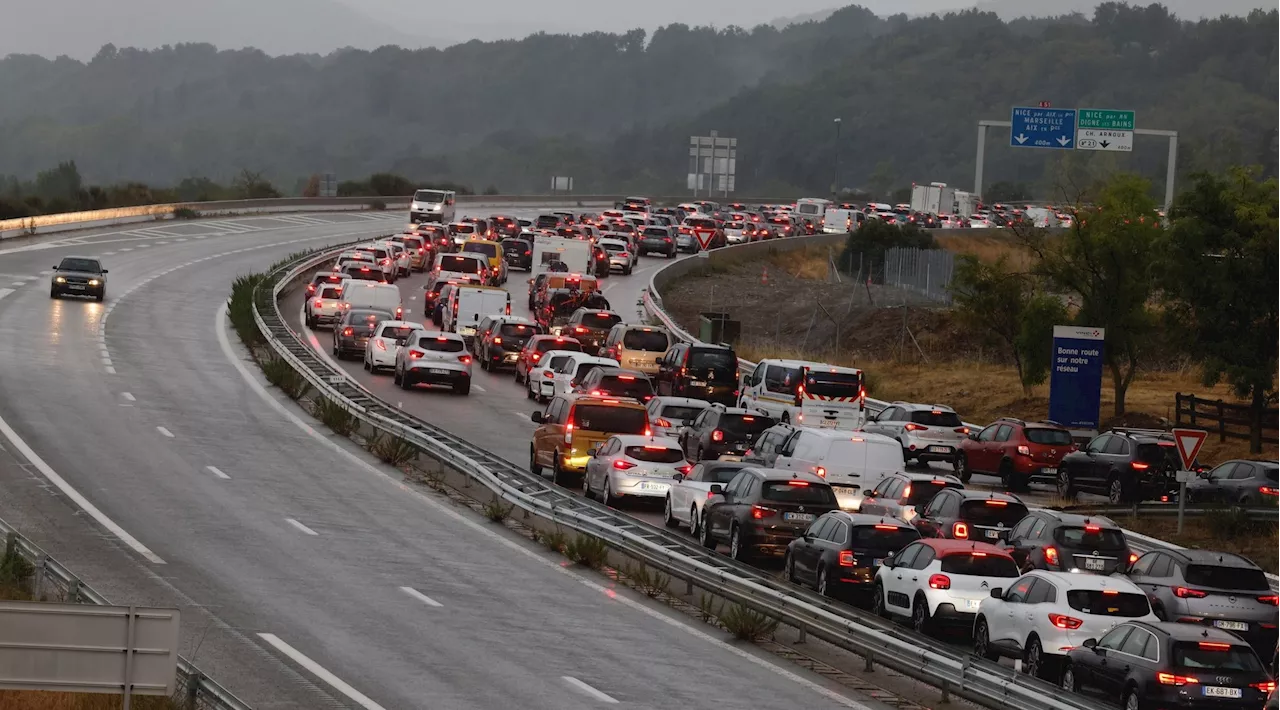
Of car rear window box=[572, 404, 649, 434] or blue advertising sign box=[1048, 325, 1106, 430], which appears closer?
car rear window box=[572, 404, 649, 434]

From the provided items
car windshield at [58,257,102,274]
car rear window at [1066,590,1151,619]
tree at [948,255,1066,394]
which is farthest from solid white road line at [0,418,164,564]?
tree at [948,255,1066,394]

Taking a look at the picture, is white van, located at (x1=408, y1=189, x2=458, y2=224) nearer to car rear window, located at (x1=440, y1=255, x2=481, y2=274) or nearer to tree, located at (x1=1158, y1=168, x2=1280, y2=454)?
car rear window, located at (x1=440, y1=255, x2=481, y2=274)

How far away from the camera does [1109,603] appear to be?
20.1m

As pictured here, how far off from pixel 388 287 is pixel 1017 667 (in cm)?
3555

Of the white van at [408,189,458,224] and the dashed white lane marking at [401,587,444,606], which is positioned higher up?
the white van at [408,189,458,224]

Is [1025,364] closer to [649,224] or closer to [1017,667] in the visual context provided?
[1017,667]

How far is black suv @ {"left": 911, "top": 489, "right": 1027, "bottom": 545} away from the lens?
26.6 m

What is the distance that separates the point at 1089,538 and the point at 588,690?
8846 mm

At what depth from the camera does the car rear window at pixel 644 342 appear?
49.2 meters

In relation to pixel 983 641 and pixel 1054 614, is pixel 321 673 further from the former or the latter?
pixel 1054 614

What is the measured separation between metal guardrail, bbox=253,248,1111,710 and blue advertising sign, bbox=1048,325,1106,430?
14117 millimetres

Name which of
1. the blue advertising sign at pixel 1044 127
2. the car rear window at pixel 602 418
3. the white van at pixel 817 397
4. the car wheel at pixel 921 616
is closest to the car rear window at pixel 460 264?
the blue advertising sign at pixel 1044 127

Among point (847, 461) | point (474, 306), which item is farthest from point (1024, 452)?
point (474, 306)

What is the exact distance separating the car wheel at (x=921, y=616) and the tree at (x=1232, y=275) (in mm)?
21369
